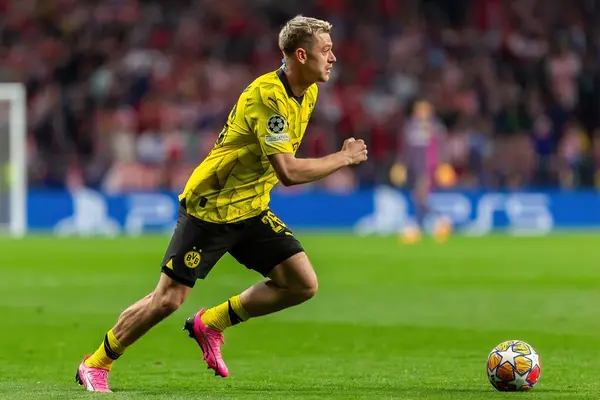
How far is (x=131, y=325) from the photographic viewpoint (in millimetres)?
7258

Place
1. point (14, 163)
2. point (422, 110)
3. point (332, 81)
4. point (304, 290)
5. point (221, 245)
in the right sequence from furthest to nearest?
point (332, 81) → point (14, 163) → point (422, 110) → point (304, 290) → point (221, 245)

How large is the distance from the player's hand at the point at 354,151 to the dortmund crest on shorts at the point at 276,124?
37 cm

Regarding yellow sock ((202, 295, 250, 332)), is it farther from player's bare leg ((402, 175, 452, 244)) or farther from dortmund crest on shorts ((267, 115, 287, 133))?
player's bare leg ((402, 175, 452, 244))

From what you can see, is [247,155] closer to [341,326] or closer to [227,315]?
[227,315]

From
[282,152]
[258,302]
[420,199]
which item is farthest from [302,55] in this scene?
[420,199]

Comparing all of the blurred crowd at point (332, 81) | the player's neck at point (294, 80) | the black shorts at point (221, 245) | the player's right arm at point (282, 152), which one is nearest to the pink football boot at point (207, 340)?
the black shorts at point (221, 245)

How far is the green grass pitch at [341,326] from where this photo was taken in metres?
7.38

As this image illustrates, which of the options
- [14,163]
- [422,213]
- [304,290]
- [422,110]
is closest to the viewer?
[304,290]

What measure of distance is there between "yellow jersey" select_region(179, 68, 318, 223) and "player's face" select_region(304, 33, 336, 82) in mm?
148

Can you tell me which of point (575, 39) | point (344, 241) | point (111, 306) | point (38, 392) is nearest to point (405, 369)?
point (38, 392)

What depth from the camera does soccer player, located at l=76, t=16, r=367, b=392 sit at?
7.04 meters

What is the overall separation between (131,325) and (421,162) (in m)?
15.4

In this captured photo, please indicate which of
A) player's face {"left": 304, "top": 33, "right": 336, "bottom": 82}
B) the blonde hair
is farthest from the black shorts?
the blonde hair

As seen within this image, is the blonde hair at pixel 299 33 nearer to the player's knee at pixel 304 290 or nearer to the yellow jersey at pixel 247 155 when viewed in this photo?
the yellow jersey at pixel 247 155
